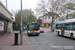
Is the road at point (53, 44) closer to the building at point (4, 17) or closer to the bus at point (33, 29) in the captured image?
the building at point (4, 17)

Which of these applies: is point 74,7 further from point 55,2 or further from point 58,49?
point 58,49

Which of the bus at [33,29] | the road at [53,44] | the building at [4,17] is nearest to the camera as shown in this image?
the road at [53,44]

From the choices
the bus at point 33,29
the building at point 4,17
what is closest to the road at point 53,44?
the building at point 4,17

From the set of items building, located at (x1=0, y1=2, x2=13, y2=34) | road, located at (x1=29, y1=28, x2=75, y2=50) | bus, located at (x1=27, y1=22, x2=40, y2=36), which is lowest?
road, located at (x1=29, y1=28, x2=75, y2=50)

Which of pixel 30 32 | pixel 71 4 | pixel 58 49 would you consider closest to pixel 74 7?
pixel 71 4

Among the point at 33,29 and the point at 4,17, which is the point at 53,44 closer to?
the point at 33,29

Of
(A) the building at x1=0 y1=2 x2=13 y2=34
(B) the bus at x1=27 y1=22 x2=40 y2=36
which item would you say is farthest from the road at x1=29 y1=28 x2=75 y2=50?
(B) the bus at x1=27 y1=22 x2=40 y2=36

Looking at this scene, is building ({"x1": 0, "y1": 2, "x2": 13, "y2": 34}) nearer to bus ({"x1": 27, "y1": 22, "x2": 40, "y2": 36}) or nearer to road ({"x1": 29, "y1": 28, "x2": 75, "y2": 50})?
bus ({"x1": 27, "y1": 22, "x2": 40, "y2": 36})

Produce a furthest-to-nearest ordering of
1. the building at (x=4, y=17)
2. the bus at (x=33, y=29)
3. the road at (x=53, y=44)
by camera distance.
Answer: the bus at (x=33, y=29)
the building at (x=4, y=17)
the road at (x=53, y=44)

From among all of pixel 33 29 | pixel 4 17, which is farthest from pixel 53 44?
pixel 4 17

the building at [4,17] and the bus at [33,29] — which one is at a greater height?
the building at [4,17]

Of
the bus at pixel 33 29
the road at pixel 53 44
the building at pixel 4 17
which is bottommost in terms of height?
the road at pixel 53 44

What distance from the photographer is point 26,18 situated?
4916 cm

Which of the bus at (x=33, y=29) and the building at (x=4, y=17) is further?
the bus at (x=33, y=29)
